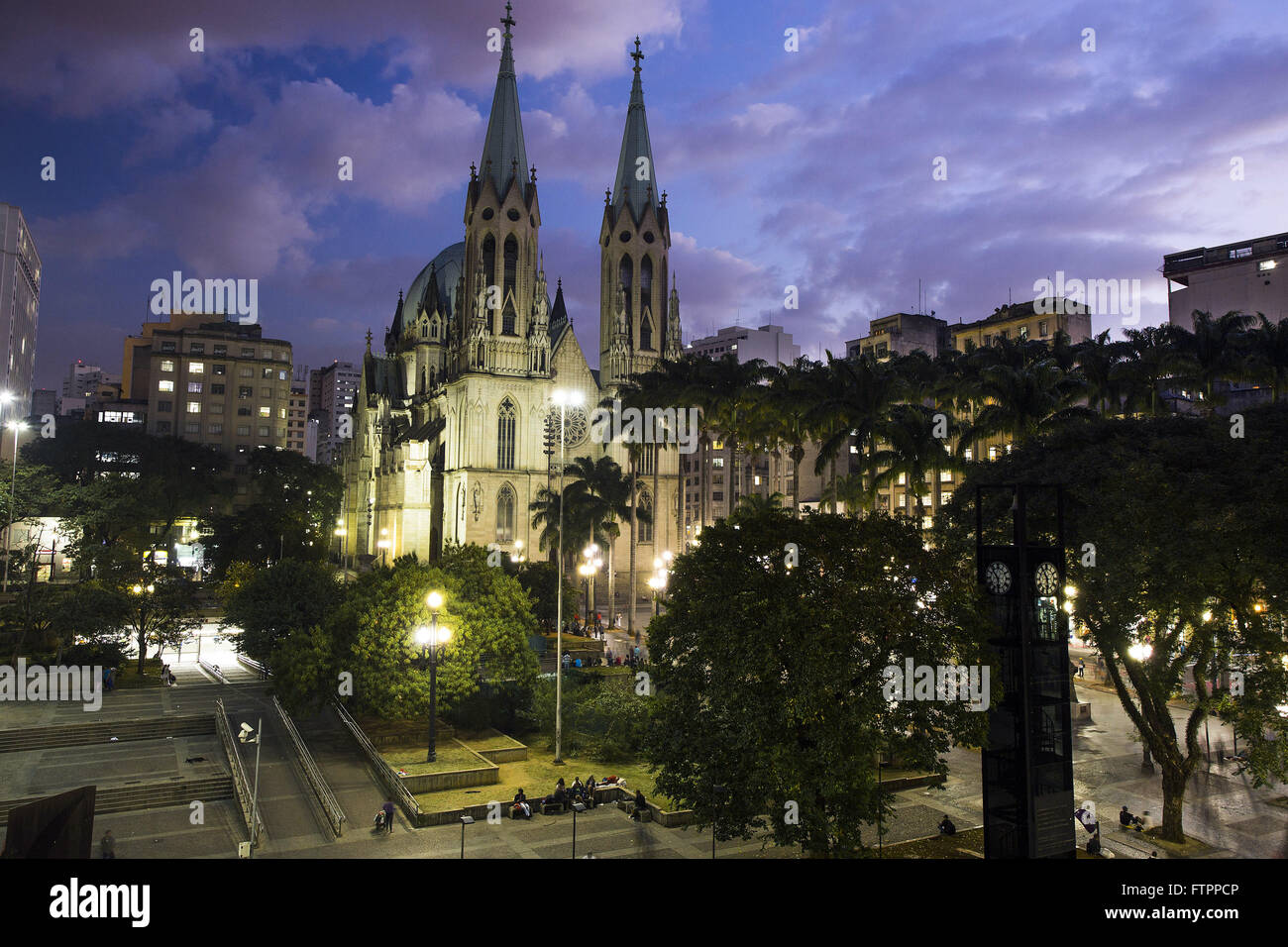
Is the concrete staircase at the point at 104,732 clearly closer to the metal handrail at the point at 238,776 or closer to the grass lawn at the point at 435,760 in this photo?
the metal handrail at the point at 238,776

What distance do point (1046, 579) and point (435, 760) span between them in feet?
67.0

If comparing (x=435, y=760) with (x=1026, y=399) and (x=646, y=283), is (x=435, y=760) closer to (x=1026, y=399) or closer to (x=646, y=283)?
(x=1026, y=399)

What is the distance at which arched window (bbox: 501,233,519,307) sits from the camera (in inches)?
3354

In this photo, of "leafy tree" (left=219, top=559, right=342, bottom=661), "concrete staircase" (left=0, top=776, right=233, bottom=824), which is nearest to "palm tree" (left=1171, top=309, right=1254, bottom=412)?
"leafy tree" (left=219, top=559, right=342, bottom=661)

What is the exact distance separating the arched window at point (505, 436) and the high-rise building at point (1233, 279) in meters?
60.1

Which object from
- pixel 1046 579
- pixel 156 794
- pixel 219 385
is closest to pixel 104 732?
pixel 156 794

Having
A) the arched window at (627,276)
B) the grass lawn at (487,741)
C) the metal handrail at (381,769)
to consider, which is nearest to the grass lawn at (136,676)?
the metal handrail at (381,769)

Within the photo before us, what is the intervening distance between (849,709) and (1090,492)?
8.41 metres

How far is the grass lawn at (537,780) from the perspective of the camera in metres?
25.5

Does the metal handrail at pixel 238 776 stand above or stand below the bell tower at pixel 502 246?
below
